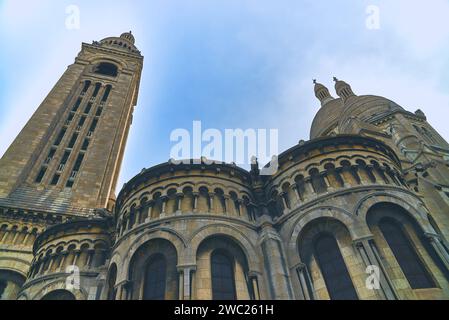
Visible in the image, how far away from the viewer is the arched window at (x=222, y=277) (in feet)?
44.2

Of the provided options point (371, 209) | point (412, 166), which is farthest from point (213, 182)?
point (412, 166)

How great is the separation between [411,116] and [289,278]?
2407 cm

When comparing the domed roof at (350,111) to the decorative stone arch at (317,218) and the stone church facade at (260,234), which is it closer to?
the stone church facade at (260,234)

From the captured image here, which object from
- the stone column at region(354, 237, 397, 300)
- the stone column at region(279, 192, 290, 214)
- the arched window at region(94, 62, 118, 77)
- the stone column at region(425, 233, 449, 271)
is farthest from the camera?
the arched window at region(94, 62, 118, 77)

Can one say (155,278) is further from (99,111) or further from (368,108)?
(99,111)

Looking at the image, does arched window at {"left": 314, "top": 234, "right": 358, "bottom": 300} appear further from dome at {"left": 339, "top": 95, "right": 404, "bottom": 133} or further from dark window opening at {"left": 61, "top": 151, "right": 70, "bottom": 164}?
dark window opening at {"left": 61, "top": 151, "right": 70, "bottom": 164}

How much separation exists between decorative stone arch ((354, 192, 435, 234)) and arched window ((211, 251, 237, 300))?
6.27m

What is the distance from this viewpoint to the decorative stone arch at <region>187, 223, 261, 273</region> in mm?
14051

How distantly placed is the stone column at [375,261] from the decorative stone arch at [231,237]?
174 inches

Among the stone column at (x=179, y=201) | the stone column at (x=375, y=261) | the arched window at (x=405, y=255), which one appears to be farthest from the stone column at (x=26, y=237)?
the arched window at (x=405, y=255)

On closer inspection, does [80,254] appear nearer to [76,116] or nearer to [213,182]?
[213,182]

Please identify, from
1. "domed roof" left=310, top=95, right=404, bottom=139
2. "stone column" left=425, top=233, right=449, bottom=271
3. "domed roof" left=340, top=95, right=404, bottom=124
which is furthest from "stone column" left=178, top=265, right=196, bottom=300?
"domed roof" left=340, top=95, right=404, bottom=124

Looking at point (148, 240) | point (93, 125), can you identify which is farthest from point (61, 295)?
point (93, 125)

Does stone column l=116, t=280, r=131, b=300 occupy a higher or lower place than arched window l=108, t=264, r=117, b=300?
lower
